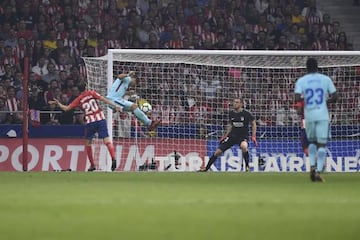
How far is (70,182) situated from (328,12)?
58.1 feet

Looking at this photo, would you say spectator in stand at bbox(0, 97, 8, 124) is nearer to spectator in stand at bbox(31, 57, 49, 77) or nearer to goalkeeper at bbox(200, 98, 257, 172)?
spectator in stand at bbox(31, 57, 49, 77)

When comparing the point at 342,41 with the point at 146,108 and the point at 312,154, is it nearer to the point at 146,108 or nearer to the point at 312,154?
the point at 146,108

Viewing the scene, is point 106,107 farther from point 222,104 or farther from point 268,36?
point 268,36

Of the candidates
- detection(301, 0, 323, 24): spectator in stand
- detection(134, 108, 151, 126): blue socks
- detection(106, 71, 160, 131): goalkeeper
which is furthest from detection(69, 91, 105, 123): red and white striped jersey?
detection(301, 0, 323, 24): spectator in stand

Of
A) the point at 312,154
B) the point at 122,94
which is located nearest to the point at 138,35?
the point at 122,94

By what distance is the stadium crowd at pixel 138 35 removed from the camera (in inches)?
954

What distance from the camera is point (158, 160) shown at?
923 inches

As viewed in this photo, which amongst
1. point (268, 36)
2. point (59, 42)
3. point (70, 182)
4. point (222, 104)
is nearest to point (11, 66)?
point (59, 42)

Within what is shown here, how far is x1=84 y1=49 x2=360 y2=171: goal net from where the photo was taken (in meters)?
23.4

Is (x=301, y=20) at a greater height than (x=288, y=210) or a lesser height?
greater

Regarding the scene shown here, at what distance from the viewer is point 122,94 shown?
21438 millimetres

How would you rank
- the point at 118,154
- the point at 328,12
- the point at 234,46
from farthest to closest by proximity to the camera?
the point at 328,12 → the point at 234,46 → the point at 118,154

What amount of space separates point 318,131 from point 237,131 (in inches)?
255

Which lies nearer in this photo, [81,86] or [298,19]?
[81,86]
